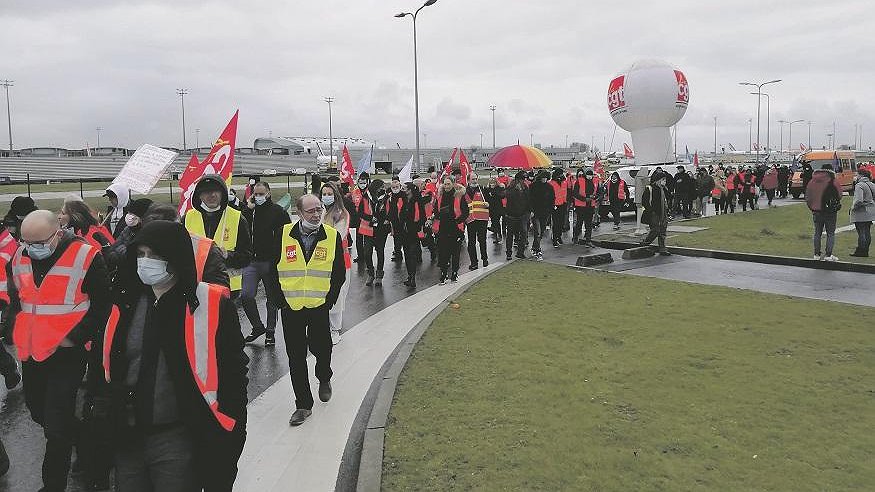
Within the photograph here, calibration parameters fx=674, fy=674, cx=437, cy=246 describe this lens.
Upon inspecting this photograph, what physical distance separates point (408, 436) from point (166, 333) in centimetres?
245

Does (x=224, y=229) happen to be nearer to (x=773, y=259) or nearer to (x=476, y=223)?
(x=476, y=223)

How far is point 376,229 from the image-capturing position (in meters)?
12.1

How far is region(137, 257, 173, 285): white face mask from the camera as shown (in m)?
2.76

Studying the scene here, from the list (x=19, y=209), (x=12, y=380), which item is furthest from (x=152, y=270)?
(x=12, y=380)

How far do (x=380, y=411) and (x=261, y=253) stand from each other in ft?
10.8

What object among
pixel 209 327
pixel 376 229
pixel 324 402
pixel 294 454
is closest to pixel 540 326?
pixel 324 402

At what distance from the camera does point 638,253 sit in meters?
14.1

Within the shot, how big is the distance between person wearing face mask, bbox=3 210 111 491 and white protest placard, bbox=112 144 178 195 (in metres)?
3.77

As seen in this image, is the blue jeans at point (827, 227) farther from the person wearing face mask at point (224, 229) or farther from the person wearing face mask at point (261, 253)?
the person wearing face mask at point (224, 229)

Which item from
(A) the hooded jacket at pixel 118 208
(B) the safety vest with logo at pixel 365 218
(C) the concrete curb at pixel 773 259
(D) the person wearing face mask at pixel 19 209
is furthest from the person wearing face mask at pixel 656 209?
(D) the person wearing face mask at pixel 19 209

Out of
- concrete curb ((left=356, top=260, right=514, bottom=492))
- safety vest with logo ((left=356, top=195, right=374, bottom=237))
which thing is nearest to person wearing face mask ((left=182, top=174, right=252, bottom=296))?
concrete curb ((left=356, top=260, right=514, bottom=492))

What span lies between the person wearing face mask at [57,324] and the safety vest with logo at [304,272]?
155 cm

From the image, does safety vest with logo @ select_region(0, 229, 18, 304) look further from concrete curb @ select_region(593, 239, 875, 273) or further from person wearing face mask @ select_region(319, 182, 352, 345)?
concrete curb @ select_region(593, 239, 875, 273)

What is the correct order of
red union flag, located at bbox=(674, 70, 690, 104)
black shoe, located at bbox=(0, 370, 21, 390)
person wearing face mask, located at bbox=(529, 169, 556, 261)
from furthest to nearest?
1. red union flag, located at bbox=(674, 70, 690, 104)
2. person wearing face mask, located at bbox=(529, 169, 556, 261)
3. black shoe, located at bbox=(0, 370, 21, 390)
